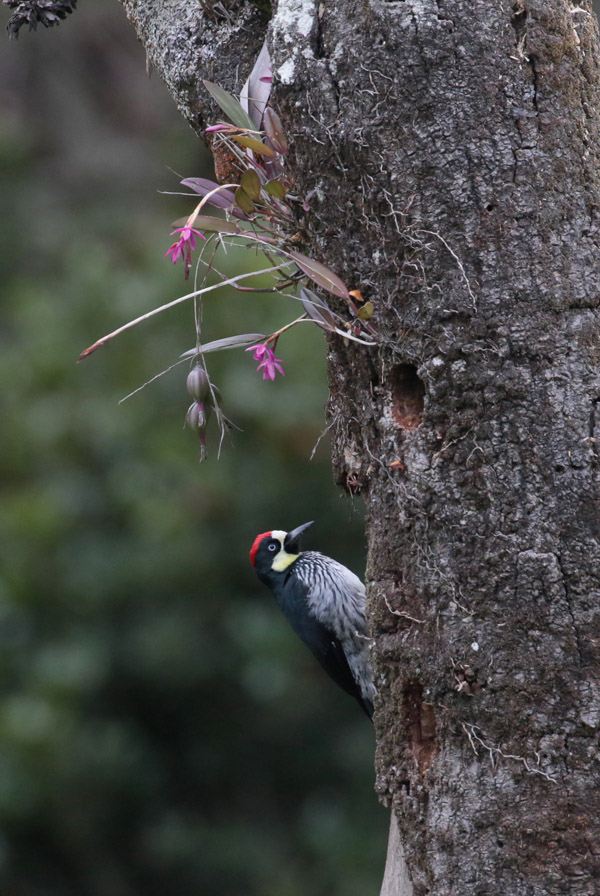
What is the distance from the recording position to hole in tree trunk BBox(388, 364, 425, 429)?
7.84 feet

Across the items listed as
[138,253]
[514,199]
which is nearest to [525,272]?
[514,199]

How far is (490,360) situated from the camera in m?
2.24

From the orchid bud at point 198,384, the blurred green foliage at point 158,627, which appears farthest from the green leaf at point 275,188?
the blurred green foliage at point 158,627

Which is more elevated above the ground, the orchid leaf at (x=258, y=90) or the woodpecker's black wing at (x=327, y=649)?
the orchid leaf at (x=258, y=90)

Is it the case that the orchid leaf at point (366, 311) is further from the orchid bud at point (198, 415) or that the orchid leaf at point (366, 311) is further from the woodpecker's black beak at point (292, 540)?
the woodpecker's black beak at point (292, 540)

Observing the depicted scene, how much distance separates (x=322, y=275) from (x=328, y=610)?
72.7 inches

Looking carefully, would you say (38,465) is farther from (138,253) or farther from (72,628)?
(138,253)

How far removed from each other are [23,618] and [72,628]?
0.28 m

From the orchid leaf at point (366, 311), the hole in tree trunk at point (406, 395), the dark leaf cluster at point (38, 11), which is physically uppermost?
the dark leaf cluster at point (38, 11)

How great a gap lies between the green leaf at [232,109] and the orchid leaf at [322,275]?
15.2 inches

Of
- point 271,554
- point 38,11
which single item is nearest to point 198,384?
point 38,11

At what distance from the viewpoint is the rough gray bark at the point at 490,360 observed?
2197 millimetres

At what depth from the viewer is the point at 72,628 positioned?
579cm

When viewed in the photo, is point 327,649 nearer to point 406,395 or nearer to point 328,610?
point 328,610
